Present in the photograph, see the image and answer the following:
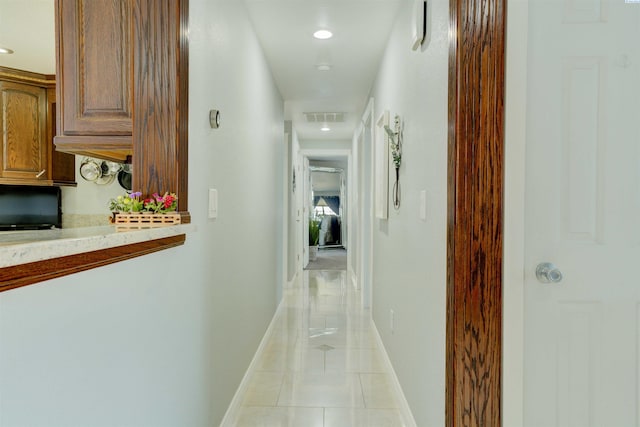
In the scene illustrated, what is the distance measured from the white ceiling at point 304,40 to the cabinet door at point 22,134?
0.78 ft

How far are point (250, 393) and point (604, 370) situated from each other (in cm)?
179

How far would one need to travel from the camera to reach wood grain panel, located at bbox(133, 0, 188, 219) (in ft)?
4.38

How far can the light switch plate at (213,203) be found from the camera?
1697 mm

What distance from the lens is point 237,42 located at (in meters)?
2.22

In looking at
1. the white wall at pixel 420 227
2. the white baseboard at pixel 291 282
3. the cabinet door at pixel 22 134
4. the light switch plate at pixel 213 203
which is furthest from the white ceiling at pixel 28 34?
the white baseboard at pixel 291 282

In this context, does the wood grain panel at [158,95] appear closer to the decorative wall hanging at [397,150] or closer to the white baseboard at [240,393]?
the white baseboard at [240,393]

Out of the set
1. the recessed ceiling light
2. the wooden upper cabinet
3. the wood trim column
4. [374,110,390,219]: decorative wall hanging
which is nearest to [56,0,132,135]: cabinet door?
the wooden upper cabinet

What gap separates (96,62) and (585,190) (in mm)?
1723

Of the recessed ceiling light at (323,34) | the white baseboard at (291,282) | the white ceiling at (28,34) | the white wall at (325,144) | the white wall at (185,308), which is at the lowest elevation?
the white baseboard at (291,282)

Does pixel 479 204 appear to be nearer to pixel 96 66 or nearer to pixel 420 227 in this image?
pixel 420 227

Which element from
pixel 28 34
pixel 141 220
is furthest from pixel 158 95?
pixel 28 34

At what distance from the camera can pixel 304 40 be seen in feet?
9.45

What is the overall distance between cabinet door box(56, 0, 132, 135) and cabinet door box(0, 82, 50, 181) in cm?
251

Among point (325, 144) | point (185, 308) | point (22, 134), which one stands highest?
point (325, 144)
